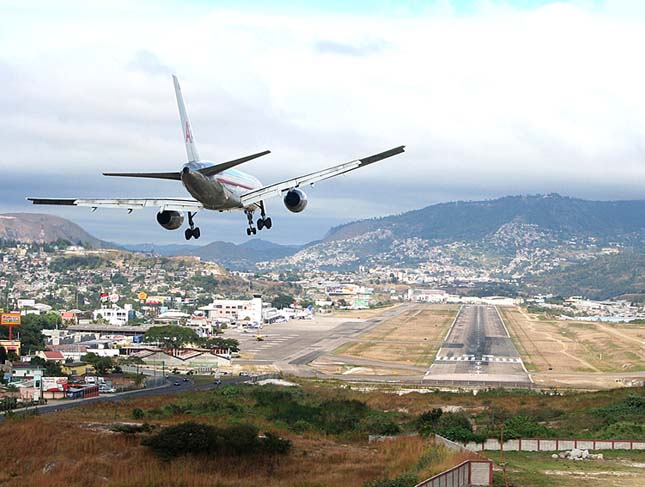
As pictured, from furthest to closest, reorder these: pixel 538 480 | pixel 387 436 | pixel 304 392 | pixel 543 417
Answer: pixel 304 392, pixel 543 417, pixel 387 436, pixel 538 480

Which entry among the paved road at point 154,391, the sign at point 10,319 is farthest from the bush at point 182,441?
the sign at point 10,319

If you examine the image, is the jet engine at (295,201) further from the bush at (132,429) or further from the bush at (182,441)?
the bush at (132,429)

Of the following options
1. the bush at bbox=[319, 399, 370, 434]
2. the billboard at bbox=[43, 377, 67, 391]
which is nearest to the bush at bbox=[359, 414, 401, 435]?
the bush at bbox=[319, 399, 370, 434]

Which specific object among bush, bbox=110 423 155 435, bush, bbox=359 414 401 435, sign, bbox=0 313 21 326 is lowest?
bush, bbox=359 414 401 435

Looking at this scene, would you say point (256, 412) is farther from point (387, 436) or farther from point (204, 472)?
point (204, 472)

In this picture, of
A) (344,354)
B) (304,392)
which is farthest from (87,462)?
(344,354)

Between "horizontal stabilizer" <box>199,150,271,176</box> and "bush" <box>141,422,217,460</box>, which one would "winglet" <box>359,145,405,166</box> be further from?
"bush" <box>141,422,217,460</box>

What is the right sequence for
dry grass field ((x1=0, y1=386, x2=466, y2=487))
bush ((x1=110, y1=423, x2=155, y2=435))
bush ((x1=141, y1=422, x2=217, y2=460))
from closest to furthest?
dry grass field ((x1=0, y1=386, x2=466, y2=487)) → bush ((x1=141, y1=422, x2=217, y2=460)) → bush ((x1=110, y1=423, x2=155, y2=435))

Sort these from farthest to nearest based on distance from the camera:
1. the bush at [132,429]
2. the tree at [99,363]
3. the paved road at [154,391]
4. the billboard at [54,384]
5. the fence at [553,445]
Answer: the tree at [99,363]
the billboard at [54,384]
the paved road at [154,391]
the bush at [132,429]
the fence at [553,445]
